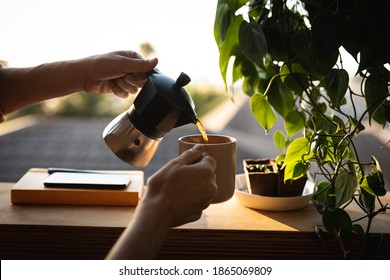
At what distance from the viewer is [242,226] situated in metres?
0.88

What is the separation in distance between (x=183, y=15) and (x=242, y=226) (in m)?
0.99

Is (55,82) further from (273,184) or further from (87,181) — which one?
(273,184)

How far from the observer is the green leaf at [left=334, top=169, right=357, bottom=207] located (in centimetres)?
80

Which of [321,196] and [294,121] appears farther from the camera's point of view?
[294,121]

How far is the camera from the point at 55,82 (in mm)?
1011

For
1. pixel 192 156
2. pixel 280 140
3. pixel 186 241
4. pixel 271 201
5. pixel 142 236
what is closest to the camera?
pixel 142 236

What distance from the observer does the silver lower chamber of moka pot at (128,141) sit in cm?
90

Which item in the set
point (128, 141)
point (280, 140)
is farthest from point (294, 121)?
point (128, 141)

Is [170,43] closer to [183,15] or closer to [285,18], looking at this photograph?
[183,15]

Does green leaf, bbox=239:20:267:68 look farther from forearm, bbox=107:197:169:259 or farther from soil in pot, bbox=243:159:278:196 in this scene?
forearm, bbox=107:197:169:259

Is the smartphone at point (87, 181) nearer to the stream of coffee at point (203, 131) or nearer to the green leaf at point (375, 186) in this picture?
the stream of coffee at point (203, 131)

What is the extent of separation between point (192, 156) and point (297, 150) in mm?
274

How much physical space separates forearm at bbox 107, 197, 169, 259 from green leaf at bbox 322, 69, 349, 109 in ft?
1.42
